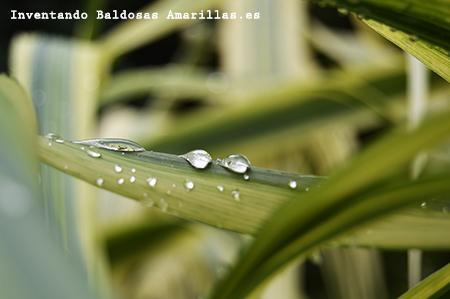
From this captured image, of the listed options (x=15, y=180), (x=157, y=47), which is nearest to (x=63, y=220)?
(x=15, y=180)

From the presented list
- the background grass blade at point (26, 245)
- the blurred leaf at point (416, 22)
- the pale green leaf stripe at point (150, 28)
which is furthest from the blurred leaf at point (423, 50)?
the pale green leaf stripe at point (150, 28)

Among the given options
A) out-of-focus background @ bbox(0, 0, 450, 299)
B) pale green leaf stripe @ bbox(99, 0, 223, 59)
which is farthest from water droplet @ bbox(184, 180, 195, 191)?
pale green leaf stripe @ bbox(99, 0, 223, 59)

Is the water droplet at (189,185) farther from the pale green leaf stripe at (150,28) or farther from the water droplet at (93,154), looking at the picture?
the pale green leaf stripe at (150,28)

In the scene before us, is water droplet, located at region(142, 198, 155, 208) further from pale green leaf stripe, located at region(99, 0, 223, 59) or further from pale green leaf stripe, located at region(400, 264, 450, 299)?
pale green leaf stripe, located at region(99, 0, 223, 59)

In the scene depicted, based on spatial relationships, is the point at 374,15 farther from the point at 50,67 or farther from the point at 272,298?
the point at 272,298

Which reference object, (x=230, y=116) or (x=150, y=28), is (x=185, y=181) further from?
(x=150, y=28)

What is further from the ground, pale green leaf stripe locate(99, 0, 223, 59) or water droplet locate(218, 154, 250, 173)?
pale green leaf stripe locate(99, 0, 223, 59)
